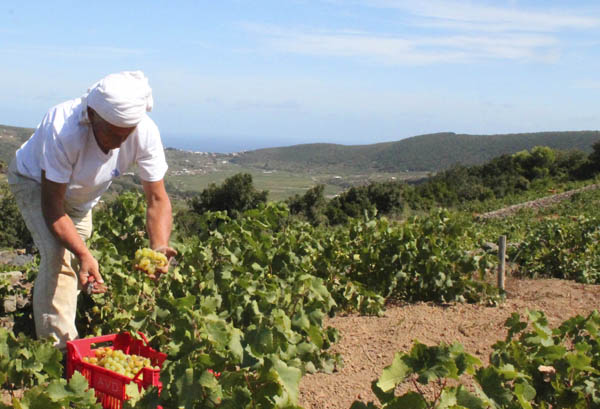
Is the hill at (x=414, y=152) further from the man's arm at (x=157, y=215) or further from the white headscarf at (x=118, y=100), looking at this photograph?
the white headscarf at (x=118, y=100)

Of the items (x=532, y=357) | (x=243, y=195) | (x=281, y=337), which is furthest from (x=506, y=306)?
(x=243, y=195)

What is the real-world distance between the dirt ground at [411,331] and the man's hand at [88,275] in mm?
1234

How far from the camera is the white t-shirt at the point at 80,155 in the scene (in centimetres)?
308

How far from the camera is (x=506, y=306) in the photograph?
5602mm

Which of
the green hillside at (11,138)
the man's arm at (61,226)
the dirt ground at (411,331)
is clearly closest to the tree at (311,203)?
the dirt ground at (411,331)

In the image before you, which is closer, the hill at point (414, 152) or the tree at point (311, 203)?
the tree at point (311, 203)

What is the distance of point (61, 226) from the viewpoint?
123 inches

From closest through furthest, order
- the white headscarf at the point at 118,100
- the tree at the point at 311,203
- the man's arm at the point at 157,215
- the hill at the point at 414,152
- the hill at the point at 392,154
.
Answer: the white headscarf at the point at 118,100
the man's arm at the point at 157,215
the tree at the point at 311,203
the hill at the point at 392,154
the hill at the point at 414,152

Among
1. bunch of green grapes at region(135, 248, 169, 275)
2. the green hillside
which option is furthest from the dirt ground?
the green hillside

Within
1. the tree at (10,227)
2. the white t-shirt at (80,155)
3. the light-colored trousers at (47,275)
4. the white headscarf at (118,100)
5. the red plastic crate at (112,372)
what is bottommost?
the tree at (10,227)

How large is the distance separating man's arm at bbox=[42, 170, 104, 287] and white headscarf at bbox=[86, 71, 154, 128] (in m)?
0.44

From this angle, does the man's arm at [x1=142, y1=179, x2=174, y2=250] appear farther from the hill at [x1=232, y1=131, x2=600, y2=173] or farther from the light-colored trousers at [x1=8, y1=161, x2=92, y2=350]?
the hill at [x1=232, y1=131, x2=600, y2=173]

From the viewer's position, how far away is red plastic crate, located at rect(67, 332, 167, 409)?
9.16 ft

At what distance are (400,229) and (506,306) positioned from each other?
1122mm
